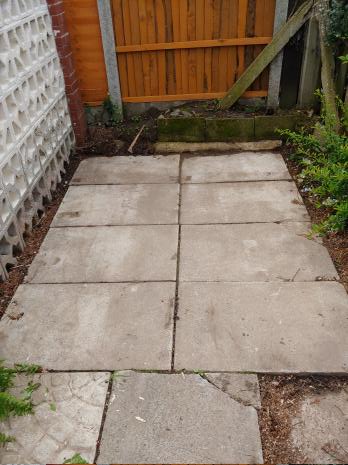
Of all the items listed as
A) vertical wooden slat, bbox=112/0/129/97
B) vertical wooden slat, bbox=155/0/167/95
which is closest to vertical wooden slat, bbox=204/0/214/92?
vertical wooden slat, bbox=155/0/167/95

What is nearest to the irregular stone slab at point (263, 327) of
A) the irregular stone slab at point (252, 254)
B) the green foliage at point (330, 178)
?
the irregular stone slab at point (252, 254)

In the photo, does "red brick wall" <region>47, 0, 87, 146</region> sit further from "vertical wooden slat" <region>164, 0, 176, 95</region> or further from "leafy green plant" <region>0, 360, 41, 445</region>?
"leafy green plant" <region>0, 360, 41, 445</region>

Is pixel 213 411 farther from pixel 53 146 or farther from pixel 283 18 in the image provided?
pixel 283 18

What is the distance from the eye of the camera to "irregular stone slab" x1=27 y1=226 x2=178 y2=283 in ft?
10.3

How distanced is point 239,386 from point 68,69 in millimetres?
4143

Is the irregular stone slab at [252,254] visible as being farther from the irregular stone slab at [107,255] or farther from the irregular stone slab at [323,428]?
the irregular stone slab at [323,428]

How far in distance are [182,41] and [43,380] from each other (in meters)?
4.28

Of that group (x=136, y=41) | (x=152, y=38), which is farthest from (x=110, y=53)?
(x=152, y=38)

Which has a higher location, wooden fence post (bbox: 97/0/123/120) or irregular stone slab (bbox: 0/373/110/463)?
wooden fence post (bbox: 97/0/123/120)

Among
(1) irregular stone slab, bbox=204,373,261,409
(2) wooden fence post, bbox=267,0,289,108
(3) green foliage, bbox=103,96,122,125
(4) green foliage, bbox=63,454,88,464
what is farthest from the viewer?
(3) green foliage, bbox=103,96,122,125

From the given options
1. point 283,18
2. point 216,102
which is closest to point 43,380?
point 216,102

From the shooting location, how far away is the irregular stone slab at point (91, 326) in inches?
97.3

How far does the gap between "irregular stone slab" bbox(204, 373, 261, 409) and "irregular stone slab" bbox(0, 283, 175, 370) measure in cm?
31

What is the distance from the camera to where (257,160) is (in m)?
4.80
